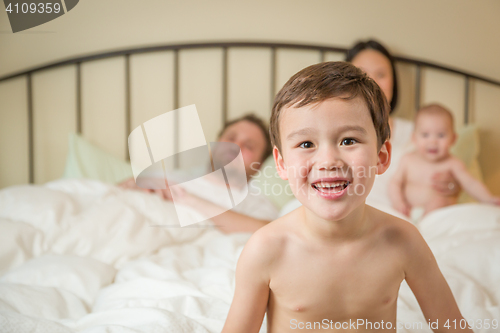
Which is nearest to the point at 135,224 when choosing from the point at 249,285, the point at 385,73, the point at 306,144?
the point at 249,285

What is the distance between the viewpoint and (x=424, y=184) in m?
1.41

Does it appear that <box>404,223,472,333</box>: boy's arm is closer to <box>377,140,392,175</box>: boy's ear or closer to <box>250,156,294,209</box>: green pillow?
<box>377,140,392,175</box>: boy's ear

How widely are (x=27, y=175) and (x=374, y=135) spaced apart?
5.26ft

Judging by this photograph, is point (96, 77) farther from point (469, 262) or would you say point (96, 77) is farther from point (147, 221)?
point (469, 262)

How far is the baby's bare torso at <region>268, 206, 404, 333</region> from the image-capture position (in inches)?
21.5

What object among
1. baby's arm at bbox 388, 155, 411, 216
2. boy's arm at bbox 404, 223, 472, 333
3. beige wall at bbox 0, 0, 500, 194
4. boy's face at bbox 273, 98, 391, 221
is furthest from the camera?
beige wall at bbox 0, 0, 500, 194

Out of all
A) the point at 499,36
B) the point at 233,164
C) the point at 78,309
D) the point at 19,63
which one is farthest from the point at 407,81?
the point at 19,63

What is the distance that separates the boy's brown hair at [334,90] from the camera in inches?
18.5

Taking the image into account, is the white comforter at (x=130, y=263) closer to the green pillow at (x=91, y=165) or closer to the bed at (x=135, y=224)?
the bed at (x=135, y=224)

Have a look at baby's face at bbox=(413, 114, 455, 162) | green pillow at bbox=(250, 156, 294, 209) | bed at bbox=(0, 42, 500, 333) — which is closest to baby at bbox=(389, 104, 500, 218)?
baby's face at bbox=(413, 114, 455, 162)

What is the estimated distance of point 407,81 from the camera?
5.49 ft

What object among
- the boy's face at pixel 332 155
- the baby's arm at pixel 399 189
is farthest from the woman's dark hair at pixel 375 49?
the boy's face at pixel 332 155

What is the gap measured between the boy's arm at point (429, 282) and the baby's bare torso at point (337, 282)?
21mm

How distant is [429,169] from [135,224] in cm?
115
